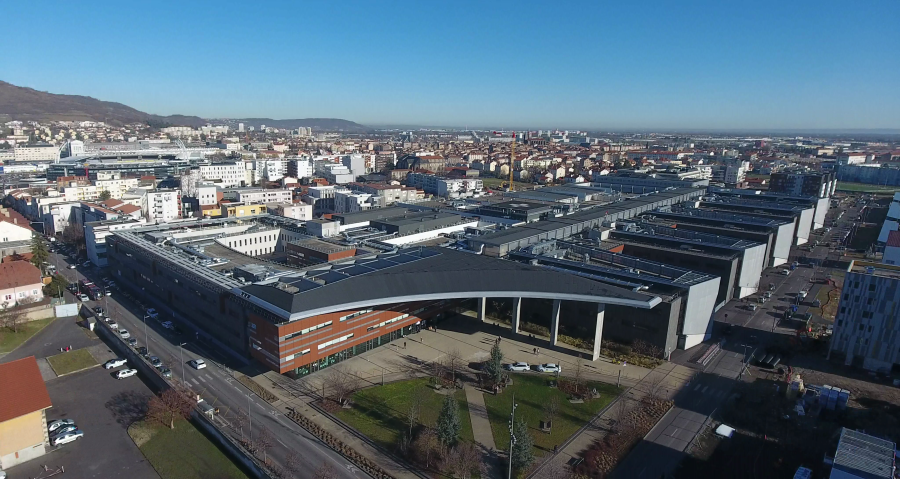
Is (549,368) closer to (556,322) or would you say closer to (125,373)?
(556,322)

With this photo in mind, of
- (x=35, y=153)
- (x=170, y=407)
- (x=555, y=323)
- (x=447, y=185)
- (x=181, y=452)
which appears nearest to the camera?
(x=181, y=452)

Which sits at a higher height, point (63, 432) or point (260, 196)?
point (260, 196)

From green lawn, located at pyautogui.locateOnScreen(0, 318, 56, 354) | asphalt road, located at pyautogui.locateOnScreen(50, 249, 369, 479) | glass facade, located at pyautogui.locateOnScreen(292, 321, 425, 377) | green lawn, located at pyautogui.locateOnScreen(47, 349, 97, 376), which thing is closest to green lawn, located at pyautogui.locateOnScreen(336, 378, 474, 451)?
asphalt road, located at pyautogui.locateOnScreen(50, 249, 369, 479)

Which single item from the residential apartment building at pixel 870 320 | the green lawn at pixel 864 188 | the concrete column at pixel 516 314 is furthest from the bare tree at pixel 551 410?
the green lawn at pixel 864 188

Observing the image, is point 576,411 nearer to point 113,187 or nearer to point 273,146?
point 113,187

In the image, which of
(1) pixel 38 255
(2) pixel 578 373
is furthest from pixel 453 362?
(1) pixel 38 255

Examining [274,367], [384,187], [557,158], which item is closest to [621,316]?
[274,367]

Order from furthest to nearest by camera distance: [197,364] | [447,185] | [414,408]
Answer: [447,185] → [197,364] → [414,408]
